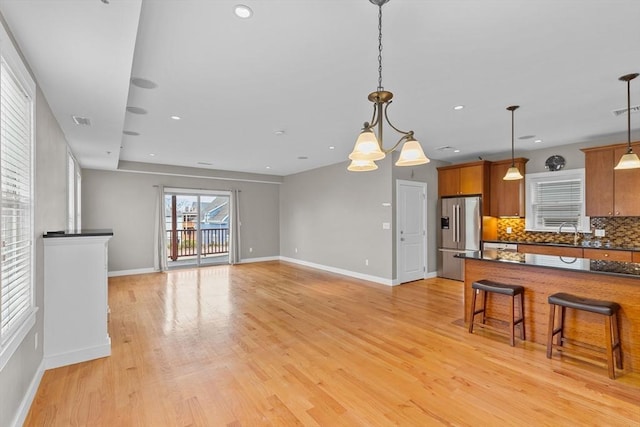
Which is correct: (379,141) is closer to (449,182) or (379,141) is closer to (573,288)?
(573,288)

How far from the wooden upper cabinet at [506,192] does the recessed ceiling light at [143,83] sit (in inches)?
240

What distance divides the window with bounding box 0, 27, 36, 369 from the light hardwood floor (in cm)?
76

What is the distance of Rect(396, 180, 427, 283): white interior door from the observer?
240 inches

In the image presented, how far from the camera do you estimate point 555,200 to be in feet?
18.3

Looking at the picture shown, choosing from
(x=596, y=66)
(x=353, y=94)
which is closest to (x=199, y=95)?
(x=353, y=94)

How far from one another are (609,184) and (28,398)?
24.2 ft

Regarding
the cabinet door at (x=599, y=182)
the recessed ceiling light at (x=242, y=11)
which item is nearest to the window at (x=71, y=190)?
the recessed ceiling light at (x=242, y=11)

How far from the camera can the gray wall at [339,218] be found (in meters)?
6.15

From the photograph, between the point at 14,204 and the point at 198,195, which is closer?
the point at 14,204

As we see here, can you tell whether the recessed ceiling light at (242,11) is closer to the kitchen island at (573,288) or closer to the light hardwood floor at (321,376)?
the light hardwood floor at (321,376)

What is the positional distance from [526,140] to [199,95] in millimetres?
5274

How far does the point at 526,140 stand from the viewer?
17.0 feet

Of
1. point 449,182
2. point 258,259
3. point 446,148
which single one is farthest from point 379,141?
point 258,259

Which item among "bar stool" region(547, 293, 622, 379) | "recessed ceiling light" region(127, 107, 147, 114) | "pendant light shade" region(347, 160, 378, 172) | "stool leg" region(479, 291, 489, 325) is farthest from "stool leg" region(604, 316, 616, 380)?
"recessed ceiling light" region(127, 107, 147, 114)
